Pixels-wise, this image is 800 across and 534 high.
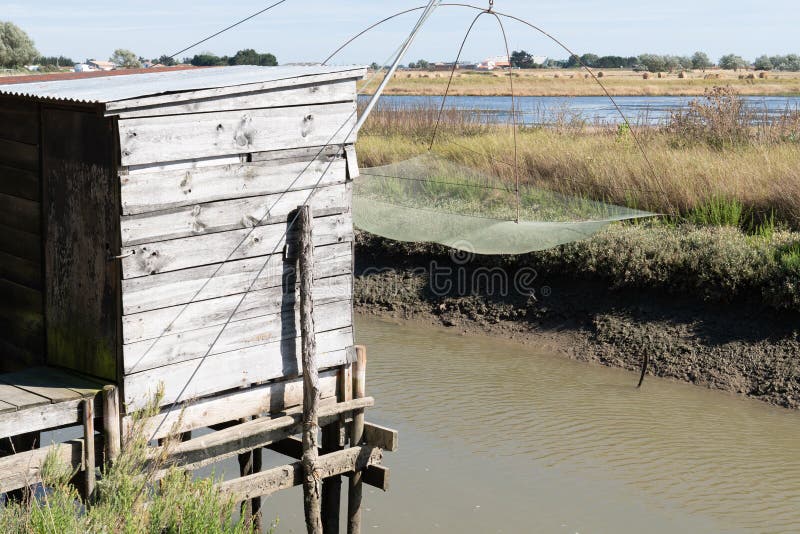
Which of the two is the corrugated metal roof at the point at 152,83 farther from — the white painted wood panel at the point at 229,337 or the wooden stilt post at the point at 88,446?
the wooden stilt post at the point at 88,446

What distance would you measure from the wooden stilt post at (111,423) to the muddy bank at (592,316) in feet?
21.6

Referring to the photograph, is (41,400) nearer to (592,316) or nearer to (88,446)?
(88,446)

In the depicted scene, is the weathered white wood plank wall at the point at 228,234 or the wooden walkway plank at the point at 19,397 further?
the weathered white wood plank wall at the point at 228,234

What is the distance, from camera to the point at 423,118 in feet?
63.9

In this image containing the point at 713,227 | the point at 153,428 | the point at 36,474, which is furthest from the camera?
the point at 713,227

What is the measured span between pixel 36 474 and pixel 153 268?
1147 millimetres

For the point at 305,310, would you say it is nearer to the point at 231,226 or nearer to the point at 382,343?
the point at 231,226

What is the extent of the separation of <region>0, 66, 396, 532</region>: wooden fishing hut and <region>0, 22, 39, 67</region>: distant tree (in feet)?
182

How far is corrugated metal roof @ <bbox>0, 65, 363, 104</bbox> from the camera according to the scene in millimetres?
4777

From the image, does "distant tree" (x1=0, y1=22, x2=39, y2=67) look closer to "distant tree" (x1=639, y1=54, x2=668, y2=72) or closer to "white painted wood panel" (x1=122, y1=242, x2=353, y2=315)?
"distant tree" (x1=639, y1=54, x2=668, y2=72)

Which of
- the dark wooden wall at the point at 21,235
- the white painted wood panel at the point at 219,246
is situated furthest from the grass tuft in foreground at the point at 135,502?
the dark wooden wall at the point at 21,235

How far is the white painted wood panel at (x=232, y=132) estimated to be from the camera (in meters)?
4.77

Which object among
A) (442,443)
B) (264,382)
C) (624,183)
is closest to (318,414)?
(264,382)

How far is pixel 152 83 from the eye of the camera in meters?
5.38
